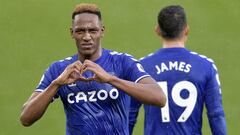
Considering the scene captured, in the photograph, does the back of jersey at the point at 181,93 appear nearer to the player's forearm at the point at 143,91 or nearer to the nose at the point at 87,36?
the player's forearm at the point at 143,91

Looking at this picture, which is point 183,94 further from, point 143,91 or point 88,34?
point 88,34

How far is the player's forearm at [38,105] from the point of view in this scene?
4816 mm

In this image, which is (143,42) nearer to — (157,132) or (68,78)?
(157,132)

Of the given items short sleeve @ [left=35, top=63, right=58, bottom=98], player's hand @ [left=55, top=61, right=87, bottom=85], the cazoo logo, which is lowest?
the cazoo logo

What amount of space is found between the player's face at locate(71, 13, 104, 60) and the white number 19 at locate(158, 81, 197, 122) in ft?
1.89

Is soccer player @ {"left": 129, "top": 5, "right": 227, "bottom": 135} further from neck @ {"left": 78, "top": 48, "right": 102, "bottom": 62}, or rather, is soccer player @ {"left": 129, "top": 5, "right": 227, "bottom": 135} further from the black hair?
neck @ {"left": 78, "top": 48, "right": 102, "bottom": 62}

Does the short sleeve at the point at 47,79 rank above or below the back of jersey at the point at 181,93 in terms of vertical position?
above

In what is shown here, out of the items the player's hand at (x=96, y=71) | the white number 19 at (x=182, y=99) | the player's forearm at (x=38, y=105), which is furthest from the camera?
the white number 19 at (x=182, y=99)

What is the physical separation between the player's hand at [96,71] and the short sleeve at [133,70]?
0.27 m

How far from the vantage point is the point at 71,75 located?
15.6ft

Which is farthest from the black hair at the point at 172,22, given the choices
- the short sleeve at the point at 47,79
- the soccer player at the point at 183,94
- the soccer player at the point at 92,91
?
the short sleeve at the point at 47,79

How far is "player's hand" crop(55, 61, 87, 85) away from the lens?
4742 millimetres

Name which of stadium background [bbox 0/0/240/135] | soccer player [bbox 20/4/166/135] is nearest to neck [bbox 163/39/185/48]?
soccer player [bbox 20/4/166/135]

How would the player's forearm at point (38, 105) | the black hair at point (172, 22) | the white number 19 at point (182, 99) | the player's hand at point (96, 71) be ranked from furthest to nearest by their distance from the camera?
the black hair at point (172, 22), the white number 19 at point (182, 99), the player's forearm at point (38, 105), the player's hand at point (96, 71)
